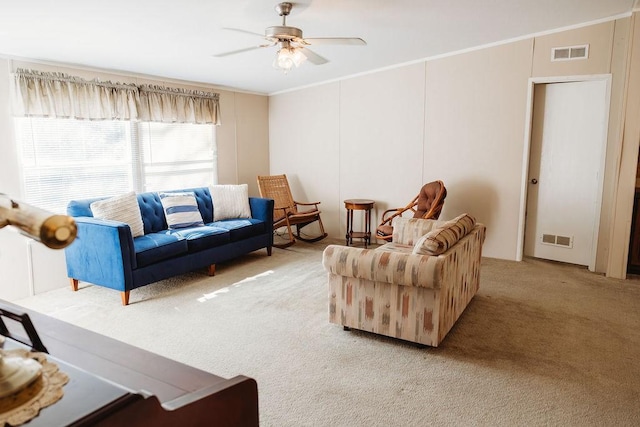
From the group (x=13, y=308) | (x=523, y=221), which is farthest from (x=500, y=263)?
(x=13, y=308)

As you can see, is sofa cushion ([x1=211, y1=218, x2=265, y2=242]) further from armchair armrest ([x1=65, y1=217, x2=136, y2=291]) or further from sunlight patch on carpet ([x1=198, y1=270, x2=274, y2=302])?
armchair armrest ([x1=65, y1=217, x2=136, y2=291])

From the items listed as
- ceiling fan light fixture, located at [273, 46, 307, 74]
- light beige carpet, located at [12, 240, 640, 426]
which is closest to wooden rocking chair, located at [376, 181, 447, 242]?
light beige carpet, located at [12, 240, 640, 426]

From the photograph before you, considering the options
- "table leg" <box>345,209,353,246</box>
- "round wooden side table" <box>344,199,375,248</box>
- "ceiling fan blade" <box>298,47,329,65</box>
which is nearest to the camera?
"ceiling fan blade" <box>298,47,329,65</box>

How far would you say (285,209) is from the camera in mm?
5934

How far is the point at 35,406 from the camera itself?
68cm

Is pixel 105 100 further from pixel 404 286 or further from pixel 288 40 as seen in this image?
pixel 404 286

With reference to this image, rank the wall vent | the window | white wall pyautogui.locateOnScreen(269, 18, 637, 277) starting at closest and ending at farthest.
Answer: the window < white wall pyautogui.locateOnScreen(269, 18, 637, 277) < the wall vent

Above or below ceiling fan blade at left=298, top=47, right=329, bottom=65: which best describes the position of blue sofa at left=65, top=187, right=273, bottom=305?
below

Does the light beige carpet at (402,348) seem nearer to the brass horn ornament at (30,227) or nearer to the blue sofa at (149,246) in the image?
the blue sofa at (149,246)

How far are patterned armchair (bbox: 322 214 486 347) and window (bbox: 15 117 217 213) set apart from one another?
2.94m

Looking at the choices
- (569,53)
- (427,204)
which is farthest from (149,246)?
(569,53)

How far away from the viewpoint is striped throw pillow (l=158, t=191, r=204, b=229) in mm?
4699

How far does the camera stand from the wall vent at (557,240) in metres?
4.81

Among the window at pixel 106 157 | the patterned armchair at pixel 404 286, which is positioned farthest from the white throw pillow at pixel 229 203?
the patterned armchair at pixel 404 286
